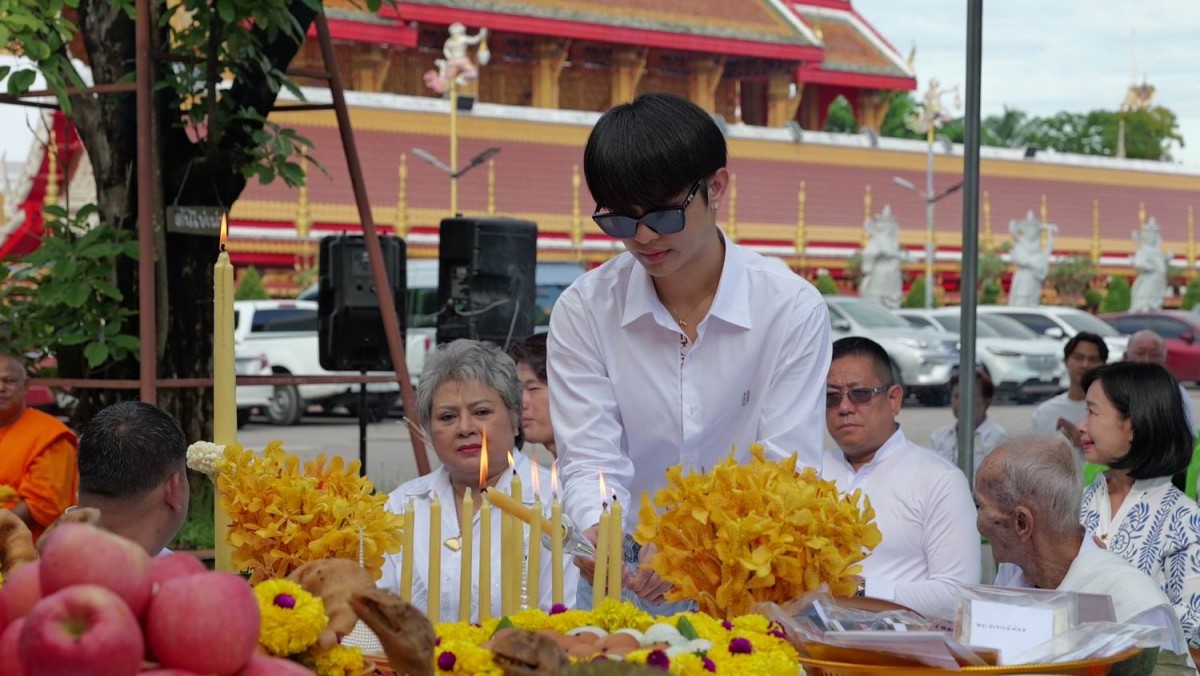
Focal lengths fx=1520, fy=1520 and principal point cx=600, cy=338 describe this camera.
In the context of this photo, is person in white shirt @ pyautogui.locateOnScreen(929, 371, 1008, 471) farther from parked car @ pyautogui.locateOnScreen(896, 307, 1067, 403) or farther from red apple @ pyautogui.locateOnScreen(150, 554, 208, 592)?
parked car @ pyautogui.locateOnScreen(896, 307, 1067, 403)

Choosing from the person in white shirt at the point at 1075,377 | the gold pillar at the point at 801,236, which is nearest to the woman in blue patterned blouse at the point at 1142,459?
the person in white shirt at the point at 1075,377

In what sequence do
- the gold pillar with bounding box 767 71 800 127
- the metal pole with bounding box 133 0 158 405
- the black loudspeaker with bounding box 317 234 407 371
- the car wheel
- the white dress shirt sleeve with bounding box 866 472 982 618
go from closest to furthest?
the white dress shirt sleeve with bounding box 866 472 982 618 < the metal pole with bounding box 133 0 158 405 < the black loudspeaker with bounding box 317 234 407 371 < the car wheel < the gold pillar with bounding box 767 71 800 127

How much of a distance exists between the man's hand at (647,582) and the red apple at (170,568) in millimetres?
902

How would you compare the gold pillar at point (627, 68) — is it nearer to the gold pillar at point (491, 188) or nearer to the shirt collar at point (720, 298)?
the gold pillar at point (491, 188)

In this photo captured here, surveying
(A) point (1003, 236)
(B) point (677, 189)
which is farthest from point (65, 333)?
(A) point (1003, 236)

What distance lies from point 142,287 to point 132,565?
15.1 feet

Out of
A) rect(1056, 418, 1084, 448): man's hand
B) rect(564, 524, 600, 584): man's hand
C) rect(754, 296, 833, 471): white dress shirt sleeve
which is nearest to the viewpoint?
rect(564, 524, 600, 584): man's hand

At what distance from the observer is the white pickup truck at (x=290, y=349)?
16.5m

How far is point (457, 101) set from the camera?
2689 centimetres

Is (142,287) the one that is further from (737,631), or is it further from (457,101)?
(457,101)

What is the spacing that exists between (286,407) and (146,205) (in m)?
11.3

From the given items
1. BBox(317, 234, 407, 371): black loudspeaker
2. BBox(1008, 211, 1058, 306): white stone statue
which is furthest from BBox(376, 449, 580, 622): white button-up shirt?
BBox(1008, 211, 1058, 306): white stone statue

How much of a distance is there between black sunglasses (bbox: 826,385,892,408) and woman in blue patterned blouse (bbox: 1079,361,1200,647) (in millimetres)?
588

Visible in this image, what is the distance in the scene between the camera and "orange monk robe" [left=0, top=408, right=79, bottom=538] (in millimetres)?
4914
